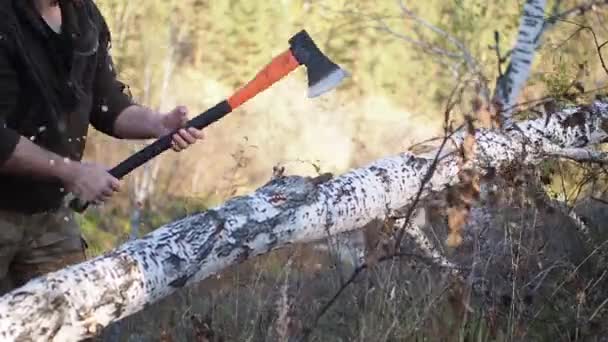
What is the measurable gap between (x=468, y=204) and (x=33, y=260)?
4.98 ft

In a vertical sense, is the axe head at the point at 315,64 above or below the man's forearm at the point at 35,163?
above

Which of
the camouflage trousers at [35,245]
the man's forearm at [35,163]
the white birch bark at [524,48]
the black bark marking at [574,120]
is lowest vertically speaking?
the camouflage trousers at [35,245]

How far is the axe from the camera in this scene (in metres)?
3.04

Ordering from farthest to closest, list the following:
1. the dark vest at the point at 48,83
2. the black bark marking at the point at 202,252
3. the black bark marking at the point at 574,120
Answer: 1. the black bark marking at the point at 574,120
2. the dark vest at the point at 48,83
3. the black bark marking at the point at 202,252

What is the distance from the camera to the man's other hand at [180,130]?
3.01m

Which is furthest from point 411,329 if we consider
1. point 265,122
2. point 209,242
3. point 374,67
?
point 374,67

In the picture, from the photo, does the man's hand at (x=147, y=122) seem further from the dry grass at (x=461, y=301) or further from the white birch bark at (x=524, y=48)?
the white birch bark at (x=524, y=48)

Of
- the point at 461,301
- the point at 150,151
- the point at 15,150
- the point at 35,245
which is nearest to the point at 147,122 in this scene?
the point at 150,151

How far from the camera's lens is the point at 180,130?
3012 millimetres

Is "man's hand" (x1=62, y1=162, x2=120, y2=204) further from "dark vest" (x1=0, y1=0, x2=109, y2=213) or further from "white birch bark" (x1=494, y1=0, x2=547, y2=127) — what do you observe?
"white birch bark" (x1=494, y1=0, x2=547, y2=127)

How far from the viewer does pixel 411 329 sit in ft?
9.71

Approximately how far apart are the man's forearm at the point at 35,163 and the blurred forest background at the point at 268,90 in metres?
10.0

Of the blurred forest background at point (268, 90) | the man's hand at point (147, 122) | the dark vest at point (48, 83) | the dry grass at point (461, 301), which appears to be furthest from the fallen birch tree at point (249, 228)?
the blurred forest background at point (268, 90)

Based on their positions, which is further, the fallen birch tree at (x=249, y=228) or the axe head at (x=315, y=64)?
the axe head at (x=315, y=64)
